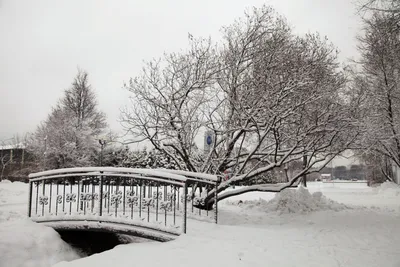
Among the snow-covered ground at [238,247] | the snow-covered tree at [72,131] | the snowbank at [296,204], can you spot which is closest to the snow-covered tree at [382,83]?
the snowbank at [296,204]

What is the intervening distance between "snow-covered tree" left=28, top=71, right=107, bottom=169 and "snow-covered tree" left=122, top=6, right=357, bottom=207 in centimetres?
1723

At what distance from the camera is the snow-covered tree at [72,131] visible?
27.5m

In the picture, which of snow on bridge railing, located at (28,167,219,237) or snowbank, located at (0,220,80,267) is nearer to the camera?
snowbank, located at (0,220,80,267)

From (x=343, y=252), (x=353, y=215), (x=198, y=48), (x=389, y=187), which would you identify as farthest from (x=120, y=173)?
(x=389, y=187)

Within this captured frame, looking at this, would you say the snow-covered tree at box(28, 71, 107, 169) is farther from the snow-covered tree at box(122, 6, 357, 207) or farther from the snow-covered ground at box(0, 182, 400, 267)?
the snow-covered ground at box(0, 182, 400, 267)

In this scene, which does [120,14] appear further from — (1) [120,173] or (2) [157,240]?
(2) [157,240]

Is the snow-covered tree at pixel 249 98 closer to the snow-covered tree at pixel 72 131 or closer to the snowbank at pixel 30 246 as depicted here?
the snowbank at pixel 30 246

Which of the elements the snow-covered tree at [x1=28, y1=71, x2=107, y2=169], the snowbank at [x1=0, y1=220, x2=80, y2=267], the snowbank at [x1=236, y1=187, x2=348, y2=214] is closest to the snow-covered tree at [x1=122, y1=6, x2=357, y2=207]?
the snowbank at [x1=236, y1=187, x2=348, y2=214]

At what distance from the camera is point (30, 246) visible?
6172 mm

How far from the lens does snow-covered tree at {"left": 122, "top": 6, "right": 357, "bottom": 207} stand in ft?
31.2

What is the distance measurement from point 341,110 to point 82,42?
10.5 metres

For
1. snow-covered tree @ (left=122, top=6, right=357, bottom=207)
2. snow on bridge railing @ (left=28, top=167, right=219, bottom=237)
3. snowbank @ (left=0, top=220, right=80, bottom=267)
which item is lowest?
snowbank @ (left=0, top=220, right=80, bottom=267)

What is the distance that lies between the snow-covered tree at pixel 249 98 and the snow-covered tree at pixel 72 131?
17.2 metres

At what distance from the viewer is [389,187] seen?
21891 millimetres
